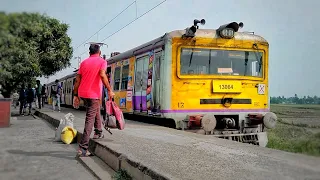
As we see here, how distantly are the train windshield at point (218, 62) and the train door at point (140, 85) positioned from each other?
1785 millimetres

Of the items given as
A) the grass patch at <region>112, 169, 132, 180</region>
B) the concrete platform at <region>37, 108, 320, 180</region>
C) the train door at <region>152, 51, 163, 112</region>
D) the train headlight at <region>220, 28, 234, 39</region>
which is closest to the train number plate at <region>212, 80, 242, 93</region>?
the train headlight at <region>220, 28, 234, 39</region>

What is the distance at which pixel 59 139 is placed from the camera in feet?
23.2

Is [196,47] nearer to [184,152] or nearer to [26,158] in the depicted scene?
[184,152]

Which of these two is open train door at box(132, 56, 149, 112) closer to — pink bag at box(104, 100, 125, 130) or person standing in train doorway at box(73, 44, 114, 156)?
pink bag at box(104, 100, 125, 130)

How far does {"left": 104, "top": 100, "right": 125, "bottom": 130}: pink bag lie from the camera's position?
18.1ft

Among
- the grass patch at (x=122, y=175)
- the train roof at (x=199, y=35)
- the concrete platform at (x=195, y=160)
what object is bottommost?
the grass patch at (x=122, y=175)

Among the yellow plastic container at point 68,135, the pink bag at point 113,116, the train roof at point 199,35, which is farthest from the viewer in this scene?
the train roof at point 199,35

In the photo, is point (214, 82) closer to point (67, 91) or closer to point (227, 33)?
point (227, 33)

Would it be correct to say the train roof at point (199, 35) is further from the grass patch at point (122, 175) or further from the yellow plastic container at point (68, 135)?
the grass patch at point (122, 175)

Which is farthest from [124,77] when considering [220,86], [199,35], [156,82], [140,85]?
[220,86]

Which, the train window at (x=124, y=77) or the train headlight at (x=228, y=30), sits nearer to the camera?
the train headlight at (x=228, y=30)

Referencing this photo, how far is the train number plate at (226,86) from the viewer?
326 inches

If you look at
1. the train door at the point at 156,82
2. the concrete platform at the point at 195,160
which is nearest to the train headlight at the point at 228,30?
→ the train door at the point at 156,82

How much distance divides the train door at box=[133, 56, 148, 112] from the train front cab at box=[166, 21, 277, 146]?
1.72 meters
